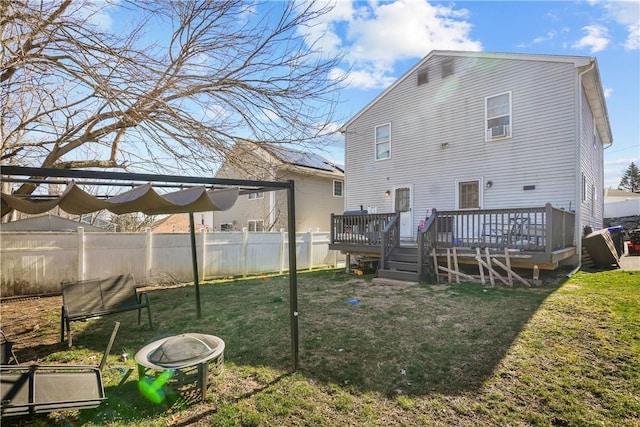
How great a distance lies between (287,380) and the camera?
11.9ft

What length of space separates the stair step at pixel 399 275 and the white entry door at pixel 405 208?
348 cm

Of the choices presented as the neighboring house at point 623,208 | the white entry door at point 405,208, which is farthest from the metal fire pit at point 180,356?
the neighboring house at point 623,208

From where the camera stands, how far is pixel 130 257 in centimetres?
918

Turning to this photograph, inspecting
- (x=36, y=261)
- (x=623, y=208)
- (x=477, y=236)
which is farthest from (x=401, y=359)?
(x=623, y=208)

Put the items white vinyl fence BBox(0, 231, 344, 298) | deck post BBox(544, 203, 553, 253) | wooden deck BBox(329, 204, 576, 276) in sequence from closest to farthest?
deck post BBox(544, 203, 553, 253) → wooden deck BBox(329, 204, 576, 276) → white vinyl fence BBox(0, 231, 344, 298)

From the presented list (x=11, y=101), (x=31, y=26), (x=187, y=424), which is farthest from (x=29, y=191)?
(x=187, y=424)

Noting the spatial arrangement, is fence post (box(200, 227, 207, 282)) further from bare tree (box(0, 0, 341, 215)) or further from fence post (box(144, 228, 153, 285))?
bare tree (box(0, 0, 341, 215))

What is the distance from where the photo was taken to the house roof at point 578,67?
373 inches

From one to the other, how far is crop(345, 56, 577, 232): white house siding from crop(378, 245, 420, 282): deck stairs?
3062 mm

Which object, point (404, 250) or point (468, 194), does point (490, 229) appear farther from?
point (468, 194)

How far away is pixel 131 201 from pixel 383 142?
10.9 m

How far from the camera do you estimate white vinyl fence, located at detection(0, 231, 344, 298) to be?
7.89m

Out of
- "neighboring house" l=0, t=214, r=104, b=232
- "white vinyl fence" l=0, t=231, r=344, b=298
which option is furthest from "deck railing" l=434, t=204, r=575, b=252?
"neighboring house" l=0, t=214, r=104, b=232

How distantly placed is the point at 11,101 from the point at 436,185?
36.3 ft
